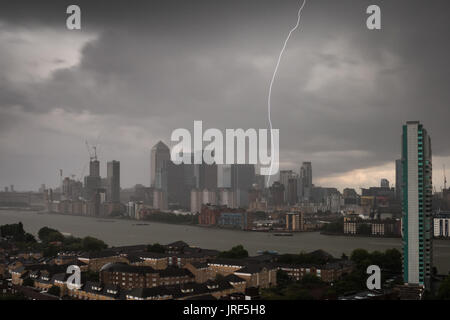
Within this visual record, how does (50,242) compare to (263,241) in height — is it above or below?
above

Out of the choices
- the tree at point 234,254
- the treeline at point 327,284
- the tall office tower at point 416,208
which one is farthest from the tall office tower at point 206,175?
the tall office tower at point 416,208

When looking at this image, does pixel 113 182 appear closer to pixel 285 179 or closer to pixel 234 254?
pixel 285 179

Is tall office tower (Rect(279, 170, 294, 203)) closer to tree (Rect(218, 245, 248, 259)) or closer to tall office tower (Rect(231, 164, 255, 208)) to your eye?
tall office tower (Rect(231, 164, 255, 208))

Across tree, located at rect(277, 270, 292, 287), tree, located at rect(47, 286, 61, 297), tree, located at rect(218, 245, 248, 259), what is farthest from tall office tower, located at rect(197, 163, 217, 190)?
tree, located at rect(47, 286, 61, 297)

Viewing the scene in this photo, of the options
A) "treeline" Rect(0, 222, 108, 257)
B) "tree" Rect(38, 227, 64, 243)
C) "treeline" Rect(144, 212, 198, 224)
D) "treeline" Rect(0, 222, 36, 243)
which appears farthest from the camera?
"treeline" Rect(144, 212, 198, 224)

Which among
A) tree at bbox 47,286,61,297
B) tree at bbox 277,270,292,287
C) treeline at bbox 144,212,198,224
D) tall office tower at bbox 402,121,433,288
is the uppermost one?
tall office tower at bbox 402,121,433,288

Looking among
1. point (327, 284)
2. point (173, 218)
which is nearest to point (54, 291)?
point (327, 284)
